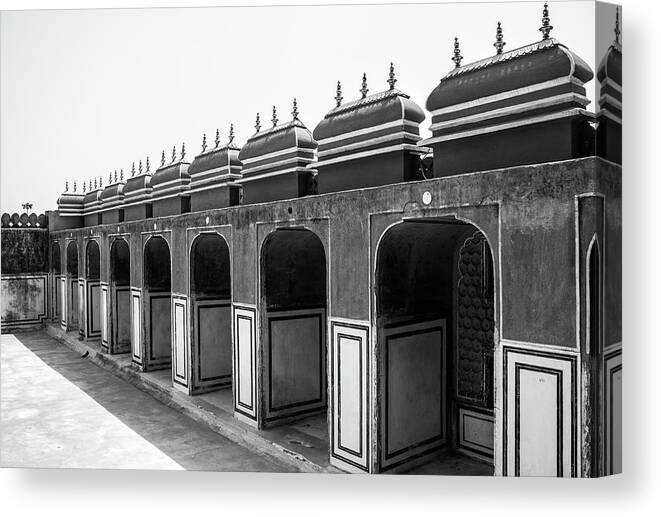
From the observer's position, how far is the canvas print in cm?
412

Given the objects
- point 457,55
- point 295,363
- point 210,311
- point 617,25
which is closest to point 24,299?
point 210,311

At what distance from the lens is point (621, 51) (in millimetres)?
4562

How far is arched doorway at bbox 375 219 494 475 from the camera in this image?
5445 millimetres

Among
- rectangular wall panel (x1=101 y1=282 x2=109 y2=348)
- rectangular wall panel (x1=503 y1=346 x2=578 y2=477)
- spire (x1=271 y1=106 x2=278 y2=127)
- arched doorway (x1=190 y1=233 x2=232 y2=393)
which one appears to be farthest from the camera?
rectangular wall panel (x1=101 y1=282 x2=109 y2=348)

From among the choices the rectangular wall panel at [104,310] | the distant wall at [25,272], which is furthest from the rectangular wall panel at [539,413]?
the distant wall at [25,272]

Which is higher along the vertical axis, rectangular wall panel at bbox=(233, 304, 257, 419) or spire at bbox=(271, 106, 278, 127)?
spire at bbox=(271, 106, 278, 127)

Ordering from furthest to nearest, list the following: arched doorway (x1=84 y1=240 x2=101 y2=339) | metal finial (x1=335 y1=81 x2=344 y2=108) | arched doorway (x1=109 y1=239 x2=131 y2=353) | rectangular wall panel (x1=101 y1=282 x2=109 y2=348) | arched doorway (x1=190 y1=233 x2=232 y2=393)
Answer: arched doorway (x1=84 y1=240 x2=101 y2=339), rectangular wall panel (x1=101 y1=282 x2=109 y2=348), arched doorway (x1=109 y1=239 x2=131 y2=353), arched doorway (x1=190 y1=233 x2=232 y2=393), metal finial (x1=335 y1=81 x2=344 y2=108)

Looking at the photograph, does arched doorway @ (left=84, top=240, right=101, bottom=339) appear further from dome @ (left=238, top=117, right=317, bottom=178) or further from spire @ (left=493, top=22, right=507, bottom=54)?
spire @ (left=493, top=22, right=507, bottom=54)

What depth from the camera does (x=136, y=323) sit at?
10.7m

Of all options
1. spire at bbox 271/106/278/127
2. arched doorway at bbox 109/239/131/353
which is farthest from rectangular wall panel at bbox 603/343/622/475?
arched doorway at bbox 109/239/131/353

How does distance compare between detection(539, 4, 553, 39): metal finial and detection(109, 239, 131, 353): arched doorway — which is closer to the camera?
detection(539, 4, 553, 39): metal finial

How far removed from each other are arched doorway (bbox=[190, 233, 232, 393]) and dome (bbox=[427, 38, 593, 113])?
4.80 m

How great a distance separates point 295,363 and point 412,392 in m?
2.05

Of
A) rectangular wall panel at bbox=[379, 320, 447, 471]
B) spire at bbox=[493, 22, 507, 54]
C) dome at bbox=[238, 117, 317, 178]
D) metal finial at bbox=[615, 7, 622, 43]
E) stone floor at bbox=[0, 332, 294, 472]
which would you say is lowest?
stone floor at bbox=[0, 332, 294, 472]
